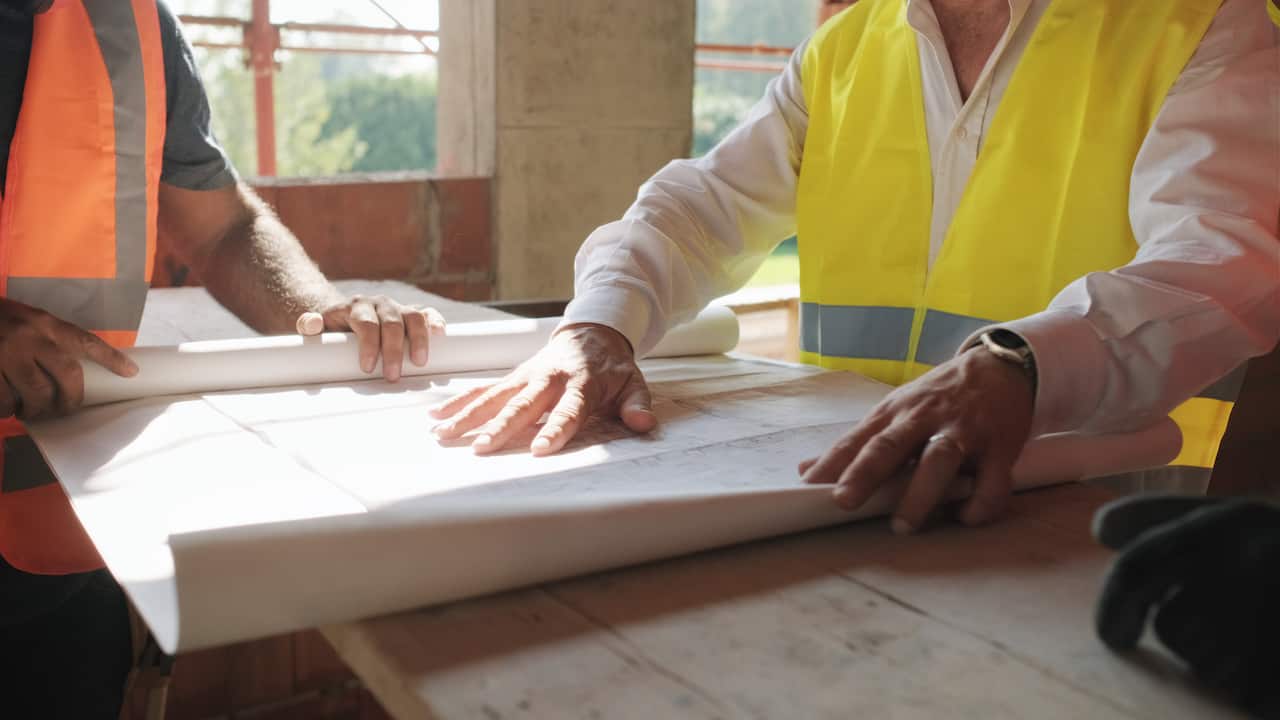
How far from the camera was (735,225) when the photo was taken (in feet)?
6.55

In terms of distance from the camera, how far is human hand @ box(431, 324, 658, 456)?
1306 millimetres

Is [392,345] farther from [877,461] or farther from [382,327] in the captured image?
[877,461]

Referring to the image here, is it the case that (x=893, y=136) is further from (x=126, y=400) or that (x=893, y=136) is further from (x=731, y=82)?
(x=731, y=82)

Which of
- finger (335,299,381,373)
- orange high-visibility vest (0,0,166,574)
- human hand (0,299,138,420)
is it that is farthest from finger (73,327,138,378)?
finger (335,299,381,373)

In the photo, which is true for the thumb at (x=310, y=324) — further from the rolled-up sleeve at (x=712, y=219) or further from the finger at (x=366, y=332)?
the rolled-up sleeve at (x=712, y=219)

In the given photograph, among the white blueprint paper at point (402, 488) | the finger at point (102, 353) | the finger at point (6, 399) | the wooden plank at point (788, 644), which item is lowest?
the wooden plank at point (788, 644)

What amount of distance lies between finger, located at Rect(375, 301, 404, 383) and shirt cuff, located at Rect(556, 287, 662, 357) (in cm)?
26

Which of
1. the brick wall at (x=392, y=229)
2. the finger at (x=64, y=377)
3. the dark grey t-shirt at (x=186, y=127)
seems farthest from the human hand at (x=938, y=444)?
the brick wall at (x=392, y=229)

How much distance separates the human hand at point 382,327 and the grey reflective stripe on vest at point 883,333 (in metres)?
0.75

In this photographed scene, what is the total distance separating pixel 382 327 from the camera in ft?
5.53

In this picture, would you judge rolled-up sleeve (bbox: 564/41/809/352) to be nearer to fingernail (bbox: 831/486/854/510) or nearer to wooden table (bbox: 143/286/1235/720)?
fingernail (bbox: 831/486/854/510)

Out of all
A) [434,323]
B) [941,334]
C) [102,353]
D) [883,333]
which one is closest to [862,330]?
[883,333]

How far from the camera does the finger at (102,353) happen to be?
145 cm

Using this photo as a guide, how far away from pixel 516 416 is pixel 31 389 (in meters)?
0.68
